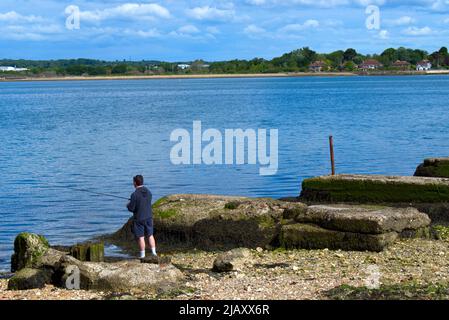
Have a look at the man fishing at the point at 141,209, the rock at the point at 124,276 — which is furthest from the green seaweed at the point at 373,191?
the rock at the point at 124,276

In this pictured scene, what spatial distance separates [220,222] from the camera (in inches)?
769

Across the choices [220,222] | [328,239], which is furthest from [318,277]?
[220,222]

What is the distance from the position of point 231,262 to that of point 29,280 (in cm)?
365

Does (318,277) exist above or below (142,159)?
above

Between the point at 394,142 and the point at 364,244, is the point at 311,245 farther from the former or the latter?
the point at 394,142

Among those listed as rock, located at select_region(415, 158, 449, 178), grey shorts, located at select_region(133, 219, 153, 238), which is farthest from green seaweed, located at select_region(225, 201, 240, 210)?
rock, located at select_region(415, 158, 449, 178)

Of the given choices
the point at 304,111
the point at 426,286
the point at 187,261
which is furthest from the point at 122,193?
the point at 304,111

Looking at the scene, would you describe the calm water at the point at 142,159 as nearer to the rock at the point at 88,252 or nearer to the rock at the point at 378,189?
the rock at the point at 88,252

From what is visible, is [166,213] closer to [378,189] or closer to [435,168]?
[378,189]

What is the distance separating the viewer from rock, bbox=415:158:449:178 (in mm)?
22562

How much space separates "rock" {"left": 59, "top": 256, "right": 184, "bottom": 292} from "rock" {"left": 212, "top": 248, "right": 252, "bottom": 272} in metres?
0.98

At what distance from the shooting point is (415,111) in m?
82.6

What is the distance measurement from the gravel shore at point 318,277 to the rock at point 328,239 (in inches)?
9.0

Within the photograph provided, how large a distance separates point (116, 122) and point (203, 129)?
1278 cm
